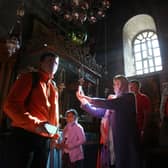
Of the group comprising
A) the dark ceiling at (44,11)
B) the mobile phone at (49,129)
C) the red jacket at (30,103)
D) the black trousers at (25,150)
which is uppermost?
the dark ceiling at (44,11)

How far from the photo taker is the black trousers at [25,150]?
1276 millimetres

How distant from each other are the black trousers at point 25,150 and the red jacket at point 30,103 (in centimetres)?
4

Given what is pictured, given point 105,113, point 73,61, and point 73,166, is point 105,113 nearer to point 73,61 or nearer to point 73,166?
point 73,166

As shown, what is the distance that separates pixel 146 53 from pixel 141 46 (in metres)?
0.36

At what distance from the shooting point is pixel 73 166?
3.11 m

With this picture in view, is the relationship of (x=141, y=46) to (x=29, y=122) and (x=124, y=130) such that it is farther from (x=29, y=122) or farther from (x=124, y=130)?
(x=29, y=122)

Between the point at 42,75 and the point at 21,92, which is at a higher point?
the point at 42,75

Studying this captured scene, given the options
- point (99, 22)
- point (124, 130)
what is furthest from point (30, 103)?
point (99, 22)

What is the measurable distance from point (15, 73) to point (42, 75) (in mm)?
2505

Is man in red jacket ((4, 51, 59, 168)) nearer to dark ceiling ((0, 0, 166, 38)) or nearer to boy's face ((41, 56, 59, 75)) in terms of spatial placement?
boy's face ((41, 56, 59, 75))

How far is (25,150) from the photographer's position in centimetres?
131

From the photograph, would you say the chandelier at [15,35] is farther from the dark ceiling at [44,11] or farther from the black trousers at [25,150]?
the black trousers at [25,150]

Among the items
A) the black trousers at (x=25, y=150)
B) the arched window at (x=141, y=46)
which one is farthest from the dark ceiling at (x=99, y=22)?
the black trousers at (x=25, y=150)

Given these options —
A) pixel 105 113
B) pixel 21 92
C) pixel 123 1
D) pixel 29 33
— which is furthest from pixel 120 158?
pixel 123 1
